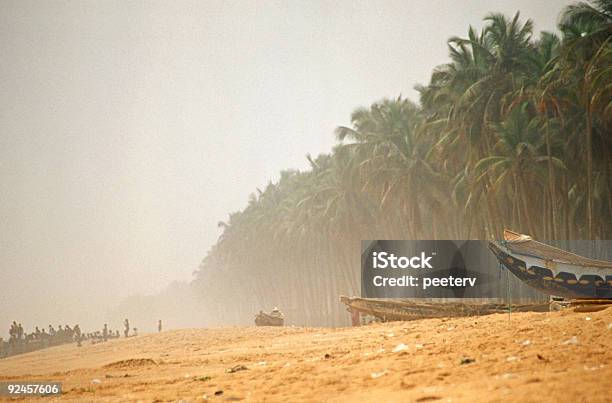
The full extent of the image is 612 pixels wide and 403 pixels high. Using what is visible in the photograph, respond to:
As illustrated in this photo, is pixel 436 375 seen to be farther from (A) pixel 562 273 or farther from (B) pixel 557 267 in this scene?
(A) pixel 562 273

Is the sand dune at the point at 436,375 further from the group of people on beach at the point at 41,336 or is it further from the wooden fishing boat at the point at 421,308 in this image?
the group of people on beach at the point at 41,336

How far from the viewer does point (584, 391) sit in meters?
5.07

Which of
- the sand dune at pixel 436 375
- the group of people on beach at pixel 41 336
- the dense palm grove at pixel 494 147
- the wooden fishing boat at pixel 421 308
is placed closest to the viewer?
the sand dune at pixel 436 375

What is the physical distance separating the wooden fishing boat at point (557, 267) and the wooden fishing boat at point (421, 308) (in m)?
3.62

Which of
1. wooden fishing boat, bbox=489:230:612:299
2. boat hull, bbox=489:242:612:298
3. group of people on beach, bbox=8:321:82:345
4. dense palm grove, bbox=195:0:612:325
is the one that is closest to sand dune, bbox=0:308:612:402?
wooden fishing boat, bbox=489:230:612:299

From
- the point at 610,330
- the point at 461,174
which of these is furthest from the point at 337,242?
the point at 610,330

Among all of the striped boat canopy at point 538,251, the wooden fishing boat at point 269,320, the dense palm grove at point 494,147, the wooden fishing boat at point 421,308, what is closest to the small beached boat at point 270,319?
the wooden fishing boat at point 269,320

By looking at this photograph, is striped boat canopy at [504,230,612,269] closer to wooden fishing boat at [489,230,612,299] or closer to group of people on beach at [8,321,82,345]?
wooden fishing boat at [489,230,612,299]

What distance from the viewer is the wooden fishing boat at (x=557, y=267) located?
1511cm

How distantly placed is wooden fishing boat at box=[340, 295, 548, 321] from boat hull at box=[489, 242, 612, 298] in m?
3.50

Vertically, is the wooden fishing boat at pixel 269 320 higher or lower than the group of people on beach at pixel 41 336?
higher

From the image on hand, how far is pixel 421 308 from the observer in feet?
68.1

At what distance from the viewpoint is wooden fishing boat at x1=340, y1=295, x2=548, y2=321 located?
19.5 metres

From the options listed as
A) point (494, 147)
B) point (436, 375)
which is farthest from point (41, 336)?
point (436, 375)
